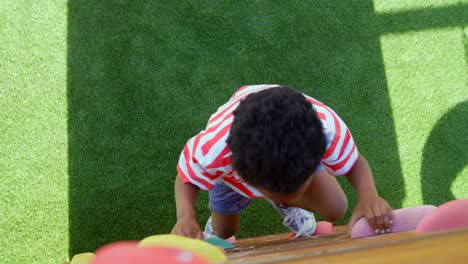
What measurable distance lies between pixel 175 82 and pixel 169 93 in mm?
60

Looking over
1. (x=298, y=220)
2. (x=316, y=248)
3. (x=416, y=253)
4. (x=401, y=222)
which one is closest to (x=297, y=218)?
(x=298, y=220)

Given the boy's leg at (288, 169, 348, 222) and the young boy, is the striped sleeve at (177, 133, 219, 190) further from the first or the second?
the boy's leg at (288, 169, 348, 222)

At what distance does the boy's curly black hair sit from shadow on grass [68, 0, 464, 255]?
0.87 metres

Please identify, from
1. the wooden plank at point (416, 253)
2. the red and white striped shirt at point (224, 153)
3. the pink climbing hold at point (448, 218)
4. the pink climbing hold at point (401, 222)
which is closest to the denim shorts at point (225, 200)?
the red and white striped shirt at point (224, 153)

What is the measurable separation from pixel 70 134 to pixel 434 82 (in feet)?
5.28

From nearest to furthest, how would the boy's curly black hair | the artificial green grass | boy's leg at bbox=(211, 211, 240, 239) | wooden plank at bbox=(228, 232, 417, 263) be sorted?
wooden plank at bbox=(228, 232, 417, 263), the boy's curly black hair, boy's leg at bbox=(211, 211, 240, 239), the artificial green grass

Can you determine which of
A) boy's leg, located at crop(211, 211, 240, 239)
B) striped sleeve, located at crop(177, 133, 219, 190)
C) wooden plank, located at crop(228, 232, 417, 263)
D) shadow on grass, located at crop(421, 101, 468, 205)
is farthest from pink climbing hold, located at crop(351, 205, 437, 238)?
shadow on grass, located at crop(421, 101, 468, 205)

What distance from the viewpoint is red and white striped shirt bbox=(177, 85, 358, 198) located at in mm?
1215

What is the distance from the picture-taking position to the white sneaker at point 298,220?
165 cm

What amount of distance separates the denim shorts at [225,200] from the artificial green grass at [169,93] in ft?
1.05

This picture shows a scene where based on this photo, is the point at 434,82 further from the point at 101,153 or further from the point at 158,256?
the point at 158,256

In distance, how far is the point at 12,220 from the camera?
1.85 m

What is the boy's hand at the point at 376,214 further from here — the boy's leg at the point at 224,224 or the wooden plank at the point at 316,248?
the boy's leg at the point at 224,224

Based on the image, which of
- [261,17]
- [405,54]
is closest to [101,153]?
[261,17]
